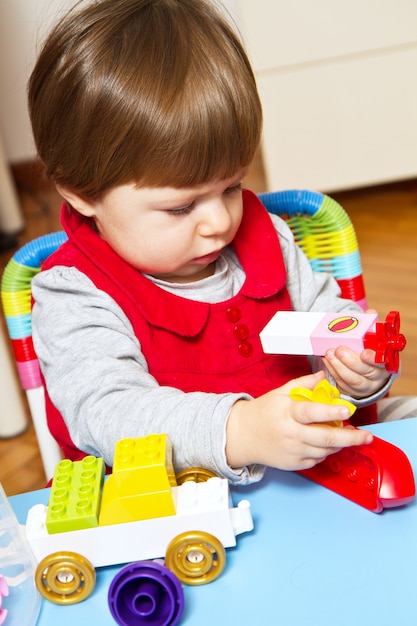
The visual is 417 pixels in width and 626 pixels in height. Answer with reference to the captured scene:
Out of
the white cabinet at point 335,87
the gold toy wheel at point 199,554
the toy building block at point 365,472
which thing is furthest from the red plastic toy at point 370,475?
the white cabinet at point 335,87

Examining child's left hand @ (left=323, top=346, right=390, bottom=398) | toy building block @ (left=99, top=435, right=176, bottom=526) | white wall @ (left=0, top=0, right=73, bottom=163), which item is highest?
toy building block @ (left=99, top=435, right=176, bottom=526)

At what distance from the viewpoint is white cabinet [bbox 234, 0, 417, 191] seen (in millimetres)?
2262

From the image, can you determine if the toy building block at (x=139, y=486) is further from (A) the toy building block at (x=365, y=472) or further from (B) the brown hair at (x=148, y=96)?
(B) the brown hair at (x=148, y=96)

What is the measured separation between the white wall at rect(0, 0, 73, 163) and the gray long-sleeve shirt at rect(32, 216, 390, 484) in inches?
83.6

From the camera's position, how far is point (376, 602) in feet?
1.64

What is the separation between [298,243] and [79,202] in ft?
1.04

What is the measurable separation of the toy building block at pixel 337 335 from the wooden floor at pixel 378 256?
1.00 metres

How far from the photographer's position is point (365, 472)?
598mm

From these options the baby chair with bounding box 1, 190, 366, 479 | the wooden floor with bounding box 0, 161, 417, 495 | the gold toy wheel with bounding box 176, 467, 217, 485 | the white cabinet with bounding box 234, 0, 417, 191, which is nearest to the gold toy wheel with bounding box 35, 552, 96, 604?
the gold toy wheel with bounding box 176, 467, 217, 485

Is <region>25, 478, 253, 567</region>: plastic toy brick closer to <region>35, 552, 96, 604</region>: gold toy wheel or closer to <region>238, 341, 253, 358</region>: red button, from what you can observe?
<region>35, 552, 96, 604</region>: gold toy wheel

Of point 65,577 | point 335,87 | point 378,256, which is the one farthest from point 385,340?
point 335,87

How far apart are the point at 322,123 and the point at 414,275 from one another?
0.59 metres

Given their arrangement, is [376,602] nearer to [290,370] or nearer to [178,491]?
[178,491]

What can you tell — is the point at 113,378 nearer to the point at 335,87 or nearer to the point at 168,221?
the point at 168,221
